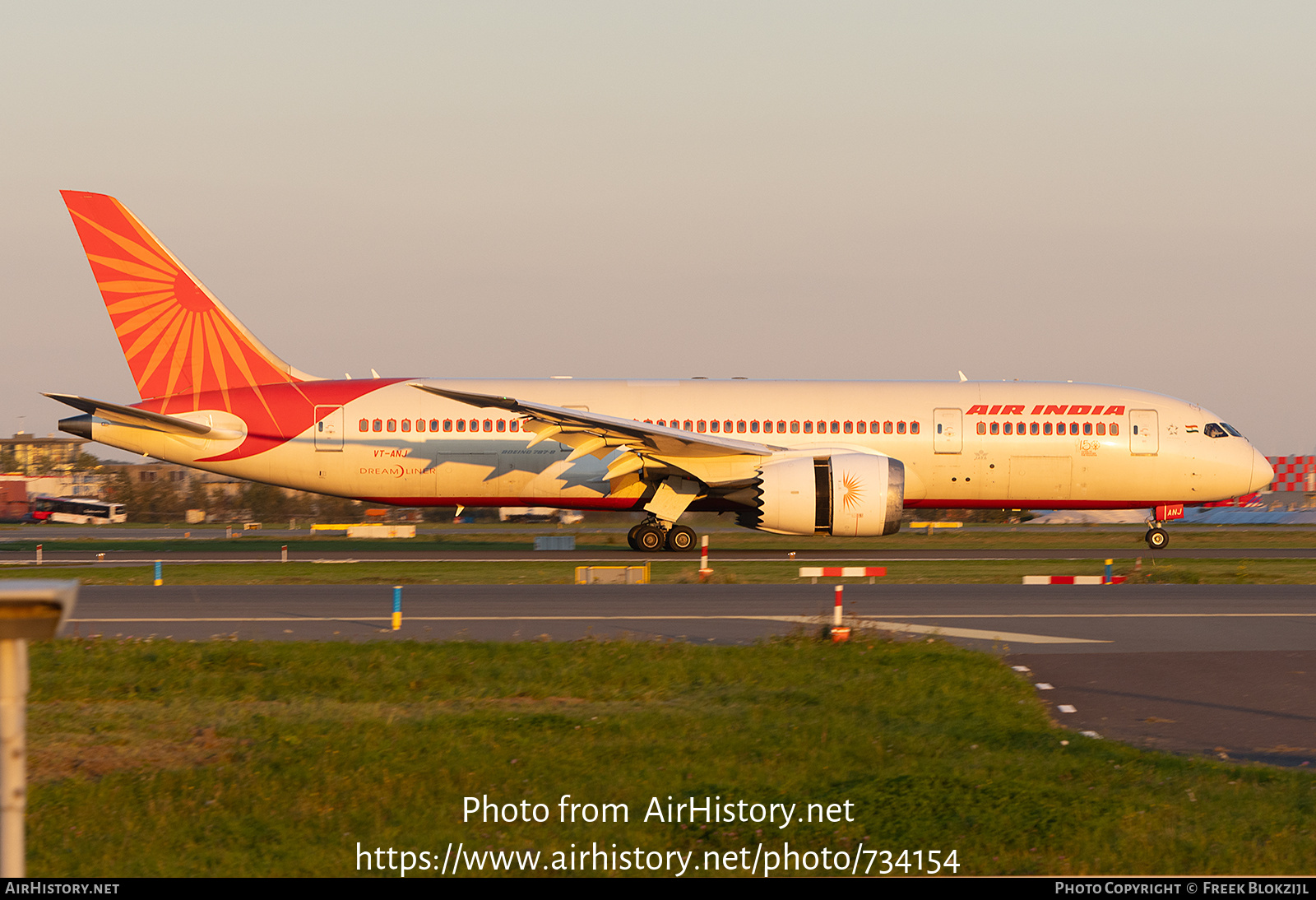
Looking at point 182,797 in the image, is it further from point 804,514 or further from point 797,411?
point 797,411

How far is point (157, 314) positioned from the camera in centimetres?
2858

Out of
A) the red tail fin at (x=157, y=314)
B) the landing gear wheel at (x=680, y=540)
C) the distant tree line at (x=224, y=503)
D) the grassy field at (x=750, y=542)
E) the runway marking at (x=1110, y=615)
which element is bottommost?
the runway marking at (x=1110, y=615)

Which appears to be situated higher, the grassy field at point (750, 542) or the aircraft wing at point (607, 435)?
the aircraft wing at point (607, 435)

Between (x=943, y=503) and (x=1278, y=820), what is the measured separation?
23797mm

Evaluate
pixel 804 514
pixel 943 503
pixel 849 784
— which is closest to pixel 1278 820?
pixel 849 784

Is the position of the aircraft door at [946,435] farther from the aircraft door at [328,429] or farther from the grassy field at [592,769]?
the grassy field at [592,769]

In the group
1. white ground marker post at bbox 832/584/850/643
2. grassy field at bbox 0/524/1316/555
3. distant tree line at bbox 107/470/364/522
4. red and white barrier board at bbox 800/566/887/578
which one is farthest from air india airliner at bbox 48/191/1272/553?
distant tree line at bbox 107/470/364/522

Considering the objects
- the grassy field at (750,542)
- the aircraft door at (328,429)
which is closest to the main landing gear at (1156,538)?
the grassy field at (750,542)

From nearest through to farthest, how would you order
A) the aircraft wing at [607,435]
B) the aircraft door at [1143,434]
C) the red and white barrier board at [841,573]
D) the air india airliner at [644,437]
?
the red and white barrier board at [841,573], the aircraft wing at [607,435], the air india airliner at [644,437], the aircraft door at [1143,434]

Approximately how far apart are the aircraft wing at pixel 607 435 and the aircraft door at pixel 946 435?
15.5ft

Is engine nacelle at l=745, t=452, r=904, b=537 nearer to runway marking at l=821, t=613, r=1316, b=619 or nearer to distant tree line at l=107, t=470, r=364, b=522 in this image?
runway marking at l=821, t=613, r=1316, b=619

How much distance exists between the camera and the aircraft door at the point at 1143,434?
30094 mm
